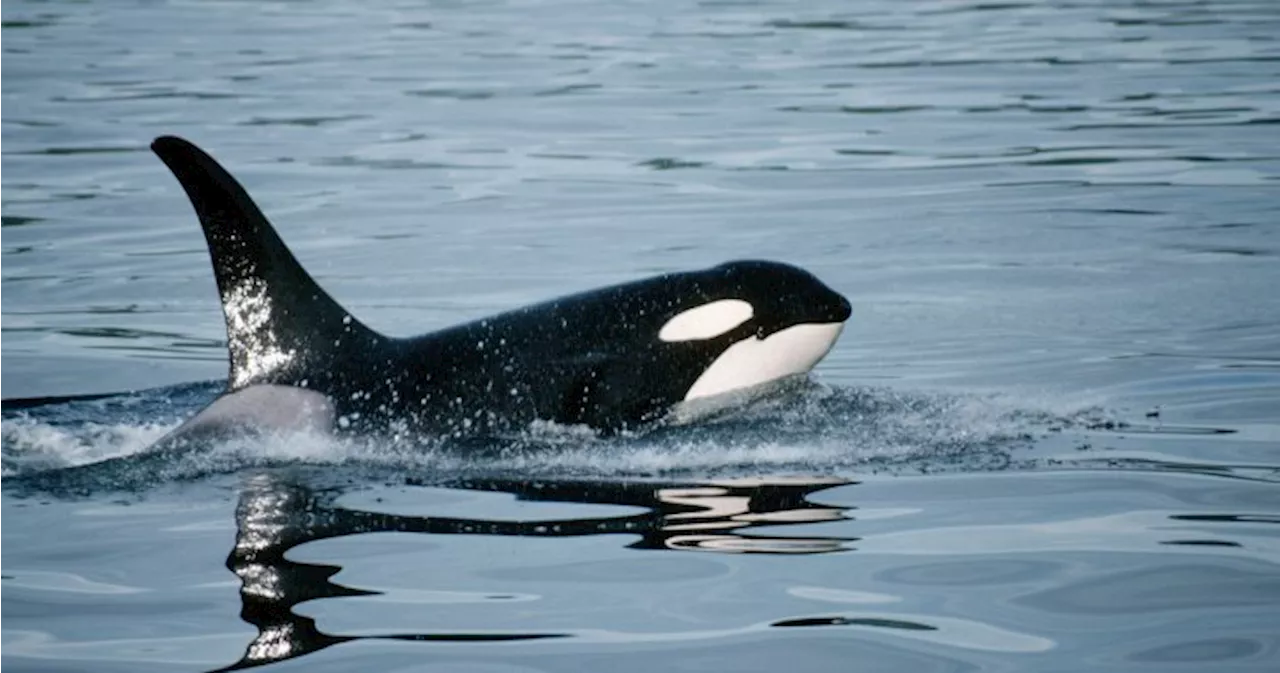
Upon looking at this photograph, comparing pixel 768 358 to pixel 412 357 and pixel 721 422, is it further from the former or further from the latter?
pixel 412 357

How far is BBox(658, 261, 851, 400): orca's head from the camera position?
9969mm

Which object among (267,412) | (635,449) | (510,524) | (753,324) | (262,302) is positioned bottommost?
(510,524)

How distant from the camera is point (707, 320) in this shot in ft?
→ 32.8

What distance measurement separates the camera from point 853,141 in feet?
69.5

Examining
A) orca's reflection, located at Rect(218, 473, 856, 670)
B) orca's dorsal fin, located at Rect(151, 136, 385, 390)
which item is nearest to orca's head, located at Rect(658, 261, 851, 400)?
orca's dorsal fin, located at Rect(151, 136, 385, 390)

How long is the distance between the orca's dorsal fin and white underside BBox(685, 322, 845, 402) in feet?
4.88

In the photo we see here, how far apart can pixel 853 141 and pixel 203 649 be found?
15.2 metres

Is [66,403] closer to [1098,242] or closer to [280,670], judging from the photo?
[280,670]

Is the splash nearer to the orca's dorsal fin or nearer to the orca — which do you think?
the orca

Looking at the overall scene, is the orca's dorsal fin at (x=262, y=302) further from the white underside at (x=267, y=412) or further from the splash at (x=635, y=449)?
the splash at (x=635, y=449)

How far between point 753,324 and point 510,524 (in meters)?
2.39

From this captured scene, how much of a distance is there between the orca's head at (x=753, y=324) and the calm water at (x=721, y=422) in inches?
8.4

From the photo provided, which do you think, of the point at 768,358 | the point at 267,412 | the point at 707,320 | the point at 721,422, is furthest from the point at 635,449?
the point at 267,412

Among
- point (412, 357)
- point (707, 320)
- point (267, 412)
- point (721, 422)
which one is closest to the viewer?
point (267, 412)
